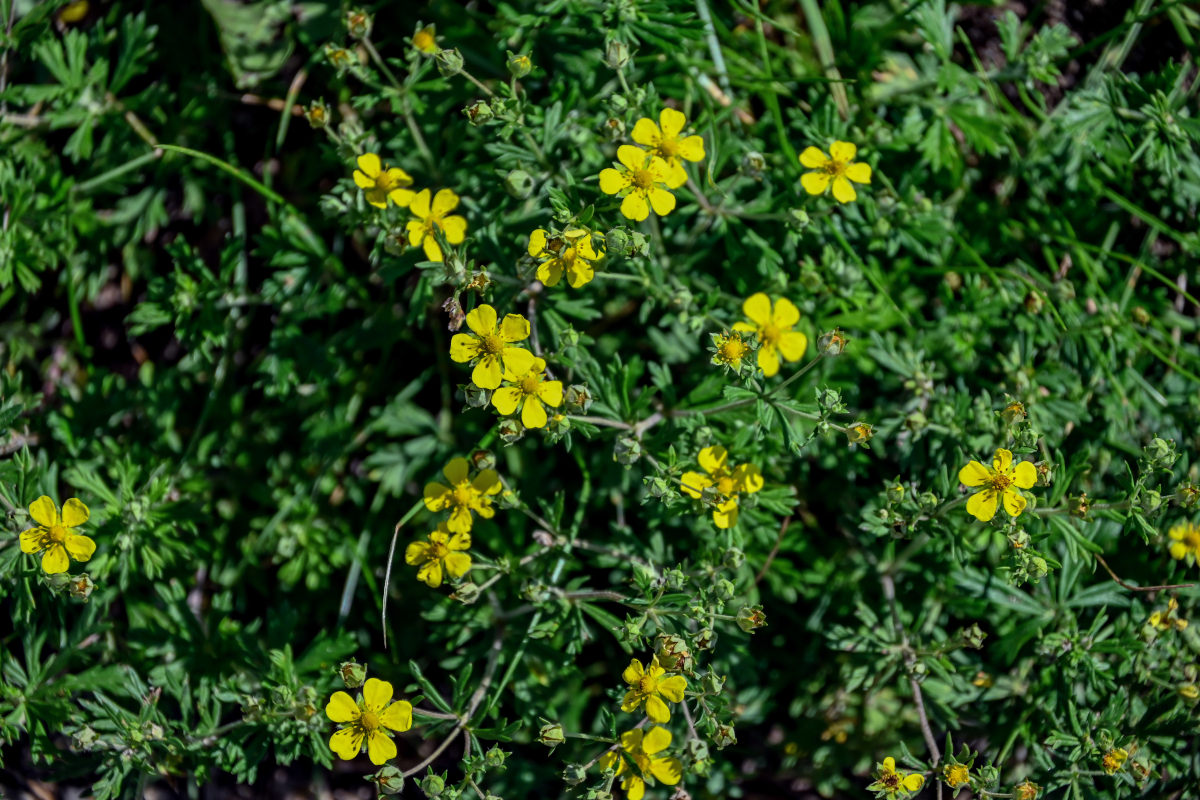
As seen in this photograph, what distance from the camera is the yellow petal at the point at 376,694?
9.76 feet

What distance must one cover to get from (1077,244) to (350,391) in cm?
310

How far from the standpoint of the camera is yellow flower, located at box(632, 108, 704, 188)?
3.10 metres

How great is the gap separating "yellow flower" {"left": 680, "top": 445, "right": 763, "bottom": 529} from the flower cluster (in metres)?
1.14

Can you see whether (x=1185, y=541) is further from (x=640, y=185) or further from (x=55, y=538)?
(x=55, y=538)

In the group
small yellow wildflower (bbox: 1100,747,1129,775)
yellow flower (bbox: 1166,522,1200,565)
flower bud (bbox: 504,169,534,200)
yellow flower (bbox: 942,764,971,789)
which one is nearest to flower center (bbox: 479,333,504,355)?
flower bud (bbox: 504,169,534,200)

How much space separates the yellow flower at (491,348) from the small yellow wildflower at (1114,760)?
2.34 metres

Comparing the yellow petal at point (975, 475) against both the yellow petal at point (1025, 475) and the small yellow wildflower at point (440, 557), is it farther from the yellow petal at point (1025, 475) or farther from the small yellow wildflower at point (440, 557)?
the small yellow wildflower at point (440, 557)

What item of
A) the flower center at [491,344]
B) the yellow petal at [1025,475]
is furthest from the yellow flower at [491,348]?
the yellow petal at [1025,475]

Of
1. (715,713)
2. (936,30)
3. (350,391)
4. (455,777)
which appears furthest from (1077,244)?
(455,777)

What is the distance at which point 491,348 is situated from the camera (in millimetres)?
2914

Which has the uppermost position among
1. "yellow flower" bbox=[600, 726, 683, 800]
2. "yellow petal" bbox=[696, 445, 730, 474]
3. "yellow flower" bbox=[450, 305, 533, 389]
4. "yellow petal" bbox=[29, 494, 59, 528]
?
"yellow flower" bbox=[450, 305, 533, 389]

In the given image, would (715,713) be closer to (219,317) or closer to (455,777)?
(455,777)

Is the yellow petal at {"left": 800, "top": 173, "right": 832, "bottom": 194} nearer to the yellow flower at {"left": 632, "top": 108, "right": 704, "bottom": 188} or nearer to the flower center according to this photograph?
the yellow flower at {"left": 632, "top": 108, "right": 704, "bottom": 188}

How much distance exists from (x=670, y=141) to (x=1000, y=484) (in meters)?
1.54
